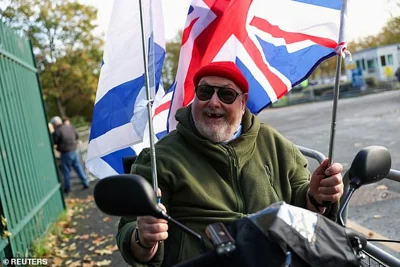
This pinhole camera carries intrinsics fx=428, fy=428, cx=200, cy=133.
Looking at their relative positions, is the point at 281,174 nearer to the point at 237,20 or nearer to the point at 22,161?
the point at 237,20

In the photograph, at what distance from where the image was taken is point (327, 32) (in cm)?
278

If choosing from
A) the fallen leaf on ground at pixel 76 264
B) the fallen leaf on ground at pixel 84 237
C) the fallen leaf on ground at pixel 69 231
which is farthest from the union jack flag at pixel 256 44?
the fallen leaf on ground at pixel 69 231

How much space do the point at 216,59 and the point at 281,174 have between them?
111 cm

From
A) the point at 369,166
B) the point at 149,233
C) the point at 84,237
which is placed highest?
the point at 369,166

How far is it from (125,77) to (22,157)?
142 inches

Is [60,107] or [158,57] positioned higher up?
[158,57]

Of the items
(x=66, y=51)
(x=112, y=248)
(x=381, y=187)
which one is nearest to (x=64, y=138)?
(x=112, y=248)

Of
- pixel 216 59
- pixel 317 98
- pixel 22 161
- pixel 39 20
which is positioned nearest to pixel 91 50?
pixel 39 20

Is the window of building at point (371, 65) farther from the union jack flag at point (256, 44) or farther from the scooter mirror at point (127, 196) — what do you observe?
the scooter mirror at point (127, 196)

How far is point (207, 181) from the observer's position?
91.7 inches

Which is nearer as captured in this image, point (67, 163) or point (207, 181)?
point (207, 181)

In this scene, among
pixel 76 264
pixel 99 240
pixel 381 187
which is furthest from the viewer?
pixel 381 187

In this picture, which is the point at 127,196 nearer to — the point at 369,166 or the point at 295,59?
the point at 369,166

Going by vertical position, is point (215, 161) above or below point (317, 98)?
above
